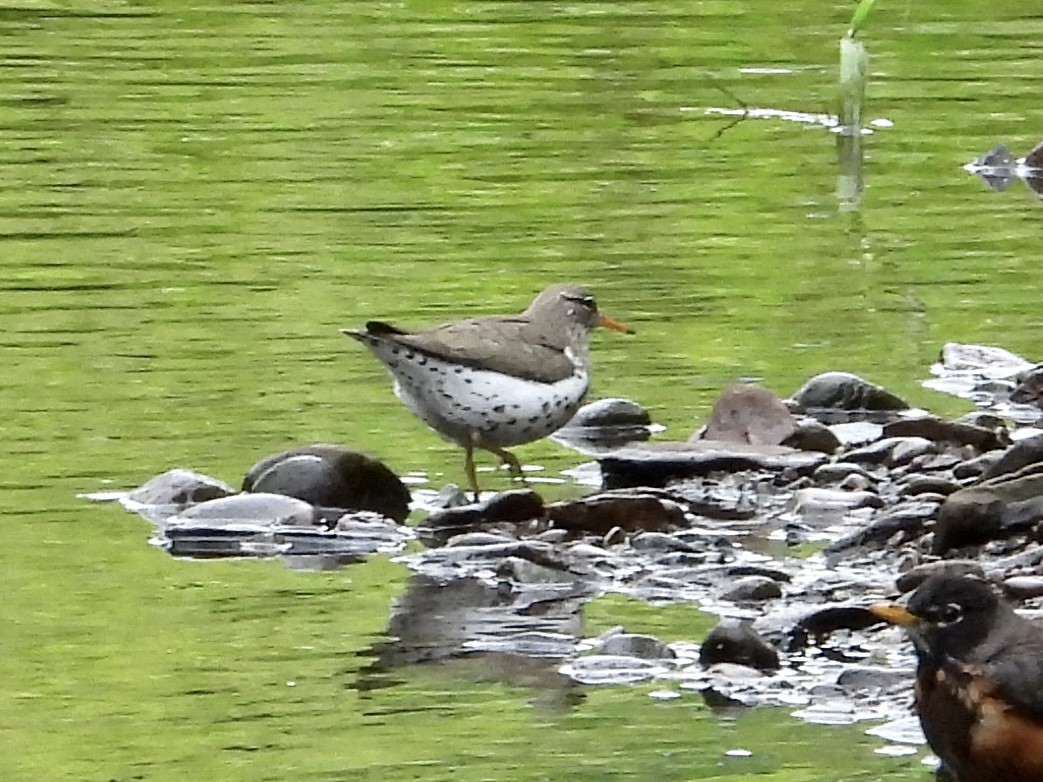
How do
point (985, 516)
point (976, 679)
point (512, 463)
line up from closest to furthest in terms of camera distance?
point (976, 679), point (985, 516), point (512, 463)

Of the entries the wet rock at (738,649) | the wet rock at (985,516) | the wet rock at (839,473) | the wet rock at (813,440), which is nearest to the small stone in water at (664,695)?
the wet rock at (738,649)

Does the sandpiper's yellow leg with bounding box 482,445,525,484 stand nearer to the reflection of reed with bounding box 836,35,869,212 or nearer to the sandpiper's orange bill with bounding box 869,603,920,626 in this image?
the sandpiper's orange bill with bounding box 869,603,920,626

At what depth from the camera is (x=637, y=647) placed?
743cm

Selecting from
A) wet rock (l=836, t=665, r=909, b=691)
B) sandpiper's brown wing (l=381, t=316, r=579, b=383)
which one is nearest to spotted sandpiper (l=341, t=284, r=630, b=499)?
sandpiper's brown wing (l=381, t=316, r=579, b=383)

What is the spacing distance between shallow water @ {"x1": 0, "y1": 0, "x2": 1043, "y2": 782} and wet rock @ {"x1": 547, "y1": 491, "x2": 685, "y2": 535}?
723 mm

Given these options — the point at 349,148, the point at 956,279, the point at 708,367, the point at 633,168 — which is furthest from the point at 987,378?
the point at 349,148

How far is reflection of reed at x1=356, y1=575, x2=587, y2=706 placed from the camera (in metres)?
7.35

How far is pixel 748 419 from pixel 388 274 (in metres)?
3.33

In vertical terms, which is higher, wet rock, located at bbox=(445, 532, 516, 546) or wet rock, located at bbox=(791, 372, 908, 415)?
wet rock, located at bbox=(791, 372, 908, 415)

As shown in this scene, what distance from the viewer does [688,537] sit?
28.5 ft

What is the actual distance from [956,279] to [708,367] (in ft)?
6.93

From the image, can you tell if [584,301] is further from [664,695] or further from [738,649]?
[664,695]

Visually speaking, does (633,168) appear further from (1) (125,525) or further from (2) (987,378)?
(1) (125,525)

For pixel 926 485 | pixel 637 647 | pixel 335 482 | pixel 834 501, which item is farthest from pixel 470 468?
pixel 637 647
